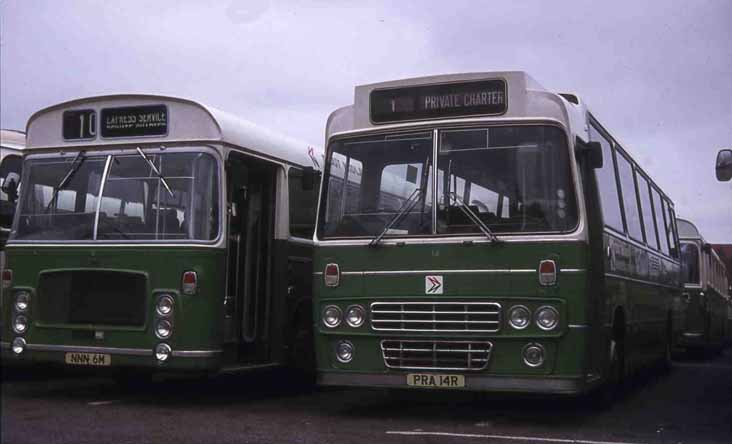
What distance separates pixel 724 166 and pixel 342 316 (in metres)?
3.82

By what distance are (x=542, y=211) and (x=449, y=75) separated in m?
1.70

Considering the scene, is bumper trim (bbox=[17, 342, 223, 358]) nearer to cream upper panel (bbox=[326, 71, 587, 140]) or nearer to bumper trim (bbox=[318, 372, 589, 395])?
bumper trim (bbox=[318, 372, 589, 395])

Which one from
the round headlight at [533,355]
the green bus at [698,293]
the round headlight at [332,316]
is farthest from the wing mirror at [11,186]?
the green bus at [698,293]

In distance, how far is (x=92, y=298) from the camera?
1113 centimetres

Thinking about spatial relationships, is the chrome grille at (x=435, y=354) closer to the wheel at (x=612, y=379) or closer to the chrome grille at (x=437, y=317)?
the chrome grille at (x=437, y=317)

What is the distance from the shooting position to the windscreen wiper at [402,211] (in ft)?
33.3

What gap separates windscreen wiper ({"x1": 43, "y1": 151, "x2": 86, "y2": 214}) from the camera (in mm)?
11430

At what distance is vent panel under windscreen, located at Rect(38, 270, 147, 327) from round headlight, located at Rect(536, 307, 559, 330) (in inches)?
160

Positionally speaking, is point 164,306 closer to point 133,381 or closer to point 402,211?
point 402,211

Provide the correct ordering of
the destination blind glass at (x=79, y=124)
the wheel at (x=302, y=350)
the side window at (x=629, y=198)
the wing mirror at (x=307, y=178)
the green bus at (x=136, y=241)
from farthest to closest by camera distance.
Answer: the side window at (x=629, y=198)
the wheel at (x=302, y=350)
the wing mirror at (x=307, y=178)
the destination blind glass at (x=79, y=124)
the green bus at (x=136, y=241)

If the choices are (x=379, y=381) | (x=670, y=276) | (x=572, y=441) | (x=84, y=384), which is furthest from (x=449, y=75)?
(x=670, y=276)

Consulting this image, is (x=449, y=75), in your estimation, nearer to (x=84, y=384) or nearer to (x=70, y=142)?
(x=70, y=142)

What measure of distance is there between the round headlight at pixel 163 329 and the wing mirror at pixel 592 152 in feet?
14.6

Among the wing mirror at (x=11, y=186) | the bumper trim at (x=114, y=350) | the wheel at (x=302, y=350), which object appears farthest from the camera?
the wheel at (x=302, y=350)
